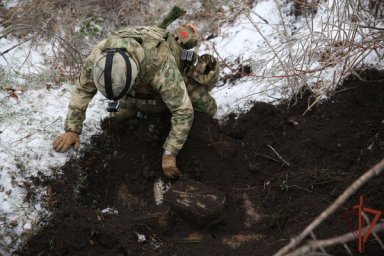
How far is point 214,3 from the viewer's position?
4.74 meters

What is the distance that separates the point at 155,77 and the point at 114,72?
390mm

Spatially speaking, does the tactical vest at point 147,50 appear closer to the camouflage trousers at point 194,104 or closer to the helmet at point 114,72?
the helmet at point 114,72

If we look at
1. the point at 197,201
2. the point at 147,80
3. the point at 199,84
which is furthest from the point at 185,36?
the point at 197,201

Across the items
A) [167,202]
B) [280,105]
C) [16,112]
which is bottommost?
[167,202]

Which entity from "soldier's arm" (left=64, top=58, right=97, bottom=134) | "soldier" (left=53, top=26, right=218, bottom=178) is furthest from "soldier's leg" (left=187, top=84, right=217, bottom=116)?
"soldier's arm" (left=64, top=58, right=97, bottom=134)

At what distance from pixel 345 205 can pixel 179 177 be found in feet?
3.92

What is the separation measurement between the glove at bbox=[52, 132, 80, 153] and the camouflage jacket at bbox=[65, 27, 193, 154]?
0.61 ft

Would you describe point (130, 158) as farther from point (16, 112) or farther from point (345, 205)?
point (345, 205)

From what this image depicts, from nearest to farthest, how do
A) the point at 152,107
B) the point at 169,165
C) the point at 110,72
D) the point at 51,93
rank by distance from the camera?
1. the point at 110,72
2. the point at 169,165
3. the point at 152,107
4. the point at 51,93

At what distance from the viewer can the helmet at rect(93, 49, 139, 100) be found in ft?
8.00

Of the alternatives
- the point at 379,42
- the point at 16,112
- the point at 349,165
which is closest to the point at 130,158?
the point at 16,112

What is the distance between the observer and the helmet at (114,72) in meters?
2.44

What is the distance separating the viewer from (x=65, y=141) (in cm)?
301

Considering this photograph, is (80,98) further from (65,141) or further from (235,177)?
(235,177)
